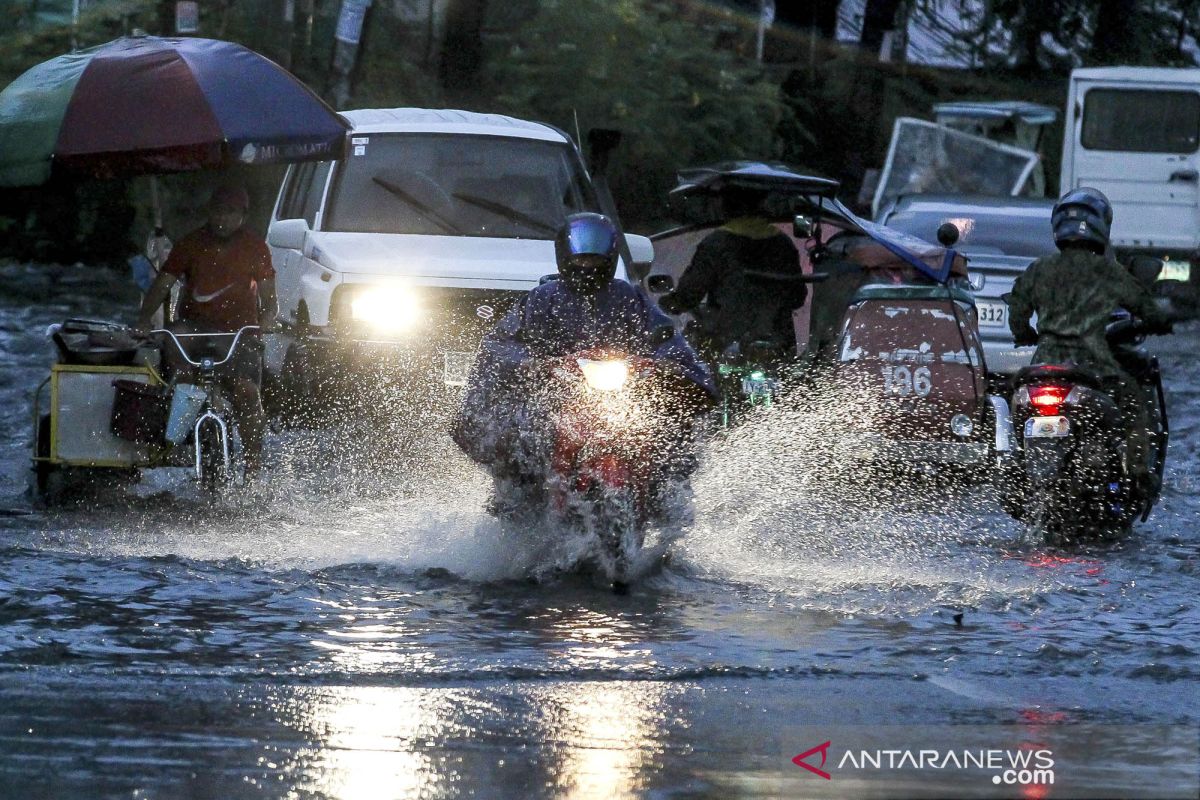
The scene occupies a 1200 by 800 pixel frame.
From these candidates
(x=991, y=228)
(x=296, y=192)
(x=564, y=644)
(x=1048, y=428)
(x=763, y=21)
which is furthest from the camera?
(x=763, y=21)

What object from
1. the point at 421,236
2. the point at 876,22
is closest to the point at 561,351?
the point at 421,236

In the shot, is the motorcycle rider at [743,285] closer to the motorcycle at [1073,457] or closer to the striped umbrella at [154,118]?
the striped umbrella at [154,118]

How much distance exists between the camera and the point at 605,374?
27.5 ft

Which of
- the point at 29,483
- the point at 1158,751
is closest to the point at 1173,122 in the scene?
the point at 29,483

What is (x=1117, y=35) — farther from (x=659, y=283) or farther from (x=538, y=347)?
(x=538, y=347)

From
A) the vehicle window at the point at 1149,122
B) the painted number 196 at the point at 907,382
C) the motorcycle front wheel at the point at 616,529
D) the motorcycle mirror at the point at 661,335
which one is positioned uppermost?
the vehicle window at the point at 1149,122

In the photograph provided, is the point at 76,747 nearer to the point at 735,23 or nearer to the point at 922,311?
the point at 922,311

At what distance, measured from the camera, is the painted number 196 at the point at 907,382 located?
A: 10820 mm

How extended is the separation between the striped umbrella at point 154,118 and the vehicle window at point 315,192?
2082mm

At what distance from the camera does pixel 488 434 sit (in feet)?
28.7

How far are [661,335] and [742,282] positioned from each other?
137 inches

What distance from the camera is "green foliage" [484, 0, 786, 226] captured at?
25156 mm

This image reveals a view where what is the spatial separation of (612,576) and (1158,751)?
3.13m

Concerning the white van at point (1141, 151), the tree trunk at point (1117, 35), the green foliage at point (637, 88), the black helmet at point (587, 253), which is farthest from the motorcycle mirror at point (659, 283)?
the tree trunk at point (1117, 35)
